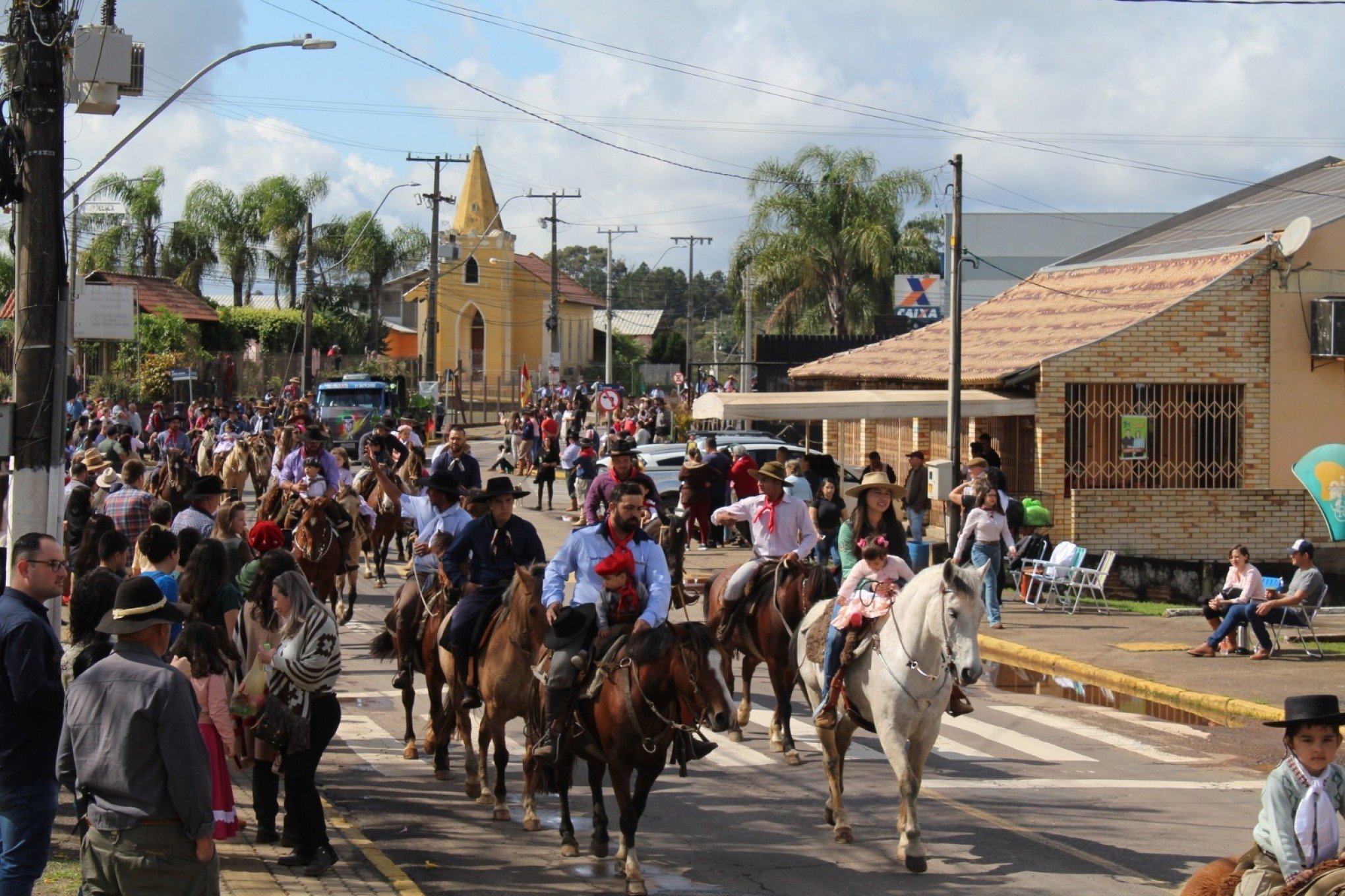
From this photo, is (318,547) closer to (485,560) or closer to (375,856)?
A: (485,560)

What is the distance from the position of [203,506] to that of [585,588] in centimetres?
379

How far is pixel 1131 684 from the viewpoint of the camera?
15781mm

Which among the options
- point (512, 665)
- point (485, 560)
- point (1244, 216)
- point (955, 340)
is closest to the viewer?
point (512, 665)

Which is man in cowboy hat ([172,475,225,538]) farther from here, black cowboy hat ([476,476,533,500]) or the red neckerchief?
the red neckerchief

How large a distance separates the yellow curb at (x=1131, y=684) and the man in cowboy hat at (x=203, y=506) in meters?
9.65

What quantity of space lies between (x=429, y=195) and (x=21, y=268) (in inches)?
1750

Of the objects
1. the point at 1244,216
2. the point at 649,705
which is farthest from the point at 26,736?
the point at 1244,216

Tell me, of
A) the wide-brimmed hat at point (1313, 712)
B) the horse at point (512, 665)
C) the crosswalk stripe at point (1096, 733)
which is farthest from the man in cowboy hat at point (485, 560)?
the crosswalk stripe at point (1096, 733)

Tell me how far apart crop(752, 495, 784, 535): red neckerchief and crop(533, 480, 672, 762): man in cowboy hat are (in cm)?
372

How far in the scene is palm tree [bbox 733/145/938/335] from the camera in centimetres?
5125

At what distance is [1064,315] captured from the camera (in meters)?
28.9

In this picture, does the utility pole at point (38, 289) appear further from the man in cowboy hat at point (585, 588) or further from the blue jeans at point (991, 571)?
the blue jeans at point (991, 571)

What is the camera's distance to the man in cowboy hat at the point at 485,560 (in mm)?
10219

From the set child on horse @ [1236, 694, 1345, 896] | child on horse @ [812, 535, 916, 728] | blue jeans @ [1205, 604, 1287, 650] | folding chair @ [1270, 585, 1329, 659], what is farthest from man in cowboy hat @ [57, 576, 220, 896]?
folding chair @ [1270, 585, 1329, 659]
